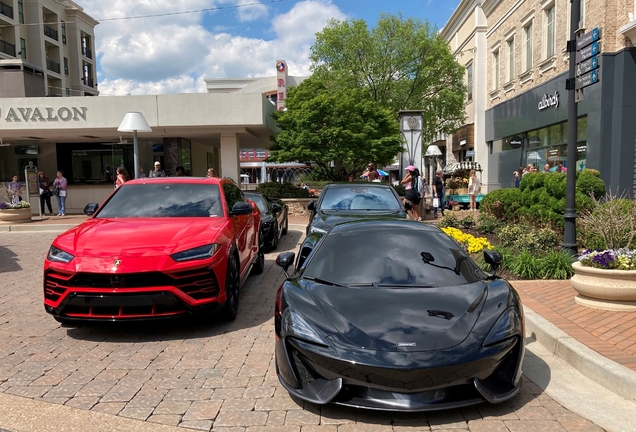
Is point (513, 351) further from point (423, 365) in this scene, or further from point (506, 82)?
point (506, 82)

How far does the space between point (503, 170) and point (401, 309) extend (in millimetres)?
24789

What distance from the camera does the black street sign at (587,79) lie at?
23.9ft

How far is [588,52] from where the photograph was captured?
735cm

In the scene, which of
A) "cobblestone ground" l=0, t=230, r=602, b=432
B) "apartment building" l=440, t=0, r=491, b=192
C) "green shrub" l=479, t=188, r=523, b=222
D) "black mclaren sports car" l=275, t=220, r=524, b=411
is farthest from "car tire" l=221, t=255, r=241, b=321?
"apartment building" l=440, t=0, r=491, b=192

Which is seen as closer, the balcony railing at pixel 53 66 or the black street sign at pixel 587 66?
the black street sign at pixel 587 66

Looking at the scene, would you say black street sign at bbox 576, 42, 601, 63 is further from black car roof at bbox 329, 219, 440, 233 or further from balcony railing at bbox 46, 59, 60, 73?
balcony railing at bbox 46, 59, 60, 73

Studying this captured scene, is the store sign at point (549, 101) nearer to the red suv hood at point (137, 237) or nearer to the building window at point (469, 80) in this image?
the building window at point (469, 80)

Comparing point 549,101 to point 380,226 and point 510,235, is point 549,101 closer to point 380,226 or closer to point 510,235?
point 510,235

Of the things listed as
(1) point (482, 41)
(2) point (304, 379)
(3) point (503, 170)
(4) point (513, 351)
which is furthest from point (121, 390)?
(1) point (482, 41)

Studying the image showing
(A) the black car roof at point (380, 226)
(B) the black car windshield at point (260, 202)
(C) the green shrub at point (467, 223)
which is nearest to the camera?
(A) the black car roof at point (380, 226)

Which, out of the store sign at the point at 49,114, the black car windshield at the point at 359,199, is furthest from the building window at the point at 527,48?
the store sign at the point at 49,114

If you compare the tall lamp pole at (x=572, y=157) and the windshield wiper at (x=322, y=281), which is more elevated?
the tall lamp pole at (x=572, y=157)

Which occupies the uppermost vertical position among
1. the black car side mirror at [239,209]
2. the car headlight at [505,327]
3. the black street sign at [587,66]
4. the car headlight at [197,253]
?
the black street sign at [587,66]

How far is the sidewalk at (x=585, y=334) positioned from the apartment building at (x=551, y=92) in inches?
218
